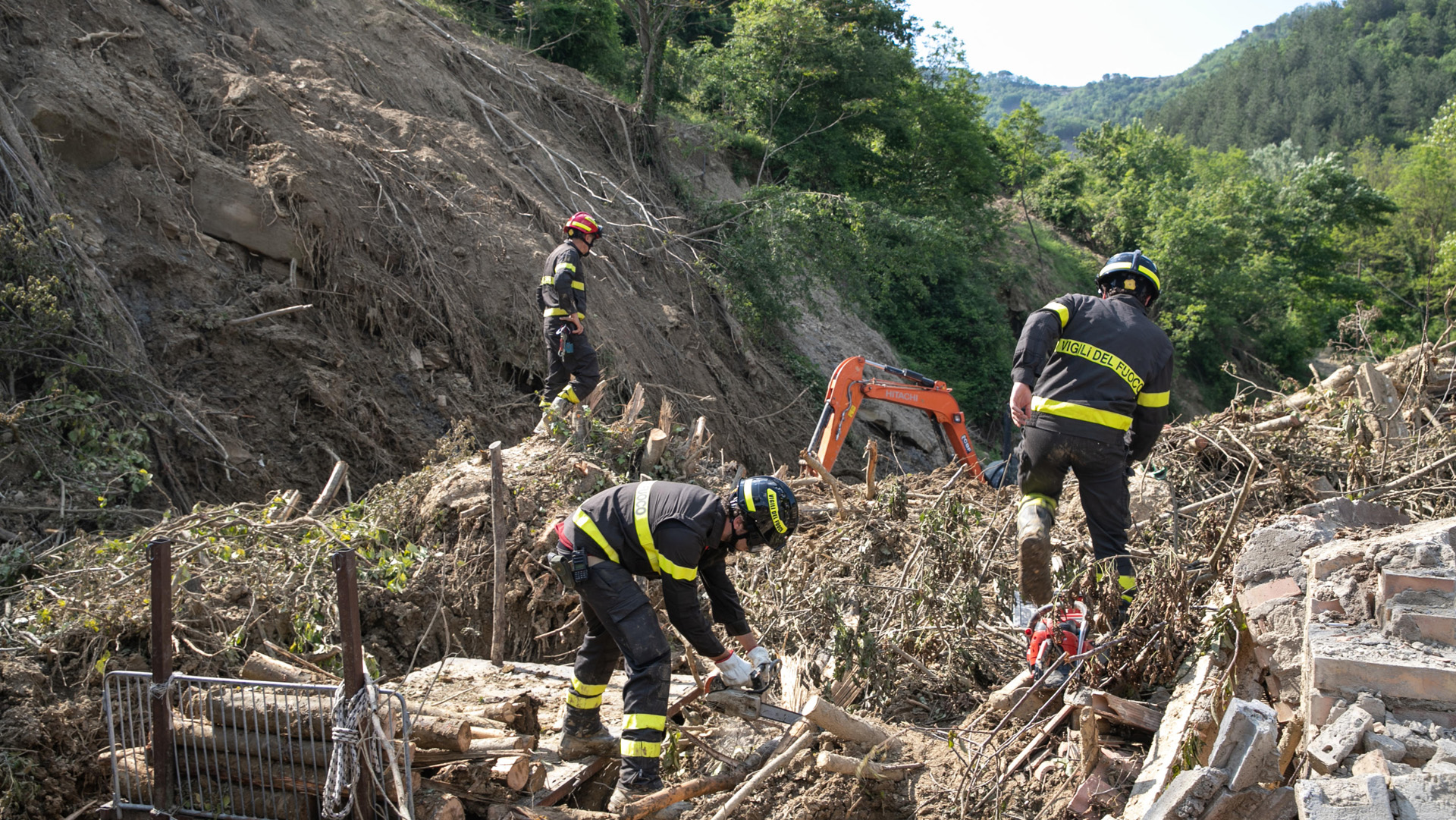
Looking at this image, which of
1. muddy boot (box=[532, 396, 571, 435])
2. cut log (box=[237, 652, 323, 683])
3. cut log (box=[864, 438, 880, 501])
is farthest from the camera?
muddy boot (box=[532, 396, 571, 435])

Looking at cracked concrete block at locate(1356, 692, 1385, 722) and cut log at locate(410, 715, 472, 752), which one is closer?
cracked concrete block at locate(1356, 692, 1385, 722)

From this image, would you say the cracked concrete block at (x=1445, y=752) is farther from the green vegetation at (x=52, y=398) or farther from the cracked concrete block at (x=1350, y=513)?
the green vegetation at (x=52, y=398)

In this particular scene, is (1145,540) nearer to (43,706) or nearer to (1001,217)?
(43,706)

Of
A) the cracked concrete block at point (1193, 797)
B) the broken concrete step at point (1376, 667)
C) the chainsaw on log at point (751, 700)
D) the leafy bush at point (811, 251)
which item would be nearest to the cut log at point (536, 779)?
the chainsaw on log at point (751, 700)

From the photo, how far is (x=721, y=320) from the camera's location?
11914mm

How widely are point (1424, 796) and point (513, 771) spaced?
3.10 metres

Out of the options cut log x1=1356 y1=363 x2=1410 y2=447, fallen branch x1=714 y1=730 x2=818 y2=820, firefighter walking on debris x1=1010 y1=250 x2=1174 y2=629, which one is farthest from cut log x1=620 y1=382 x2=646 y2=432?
cut log x1=1356 y1=363 x2=1410 y2=447

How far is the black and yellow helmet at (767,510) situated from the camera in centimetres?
395

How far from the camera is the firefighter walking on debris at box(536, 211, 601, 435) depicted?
25.5 ft

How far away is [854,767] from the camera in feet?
12.8

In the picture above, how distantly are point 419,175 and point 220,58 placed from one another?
2283mm

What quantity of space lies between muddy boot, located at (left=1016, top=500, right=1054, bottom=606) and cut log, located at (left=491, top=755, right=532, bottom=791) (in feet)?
8.17

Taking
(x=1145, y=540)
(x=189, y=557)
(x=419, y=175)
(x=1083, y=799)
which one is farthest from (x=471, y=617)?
(x=419, y=175)

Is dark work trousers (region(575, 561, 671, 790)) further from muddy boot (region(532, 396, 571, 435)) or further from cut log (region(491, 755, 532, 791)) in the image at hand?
muddy boot (region(532, 396, 571, 435))
